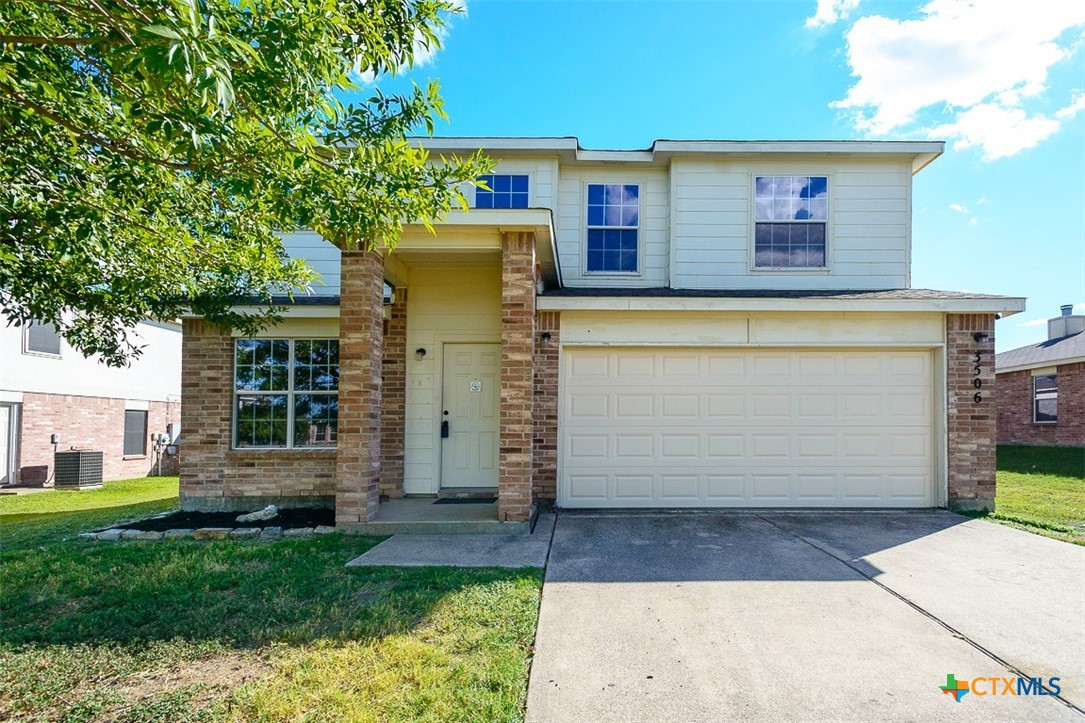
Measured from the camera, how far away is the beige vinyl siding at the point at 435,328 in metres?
7.79

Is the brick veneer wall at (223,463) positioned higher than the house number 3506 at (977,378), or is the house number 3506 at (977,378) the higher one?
the house number 3506 at (977,378)

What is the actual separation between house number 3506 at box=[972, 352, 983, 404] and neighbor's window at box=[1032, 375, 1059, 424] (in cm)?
1250

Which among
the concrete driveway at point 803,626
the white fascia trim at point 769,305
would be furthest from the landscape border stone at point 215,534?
the white fascia trim at point 769,305

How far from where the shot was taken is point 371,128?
4.27 m

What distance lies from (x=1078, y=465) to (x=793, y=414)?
10716mm

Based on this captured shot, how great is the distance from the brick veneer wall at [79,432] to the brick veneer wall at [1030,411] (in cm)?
2716

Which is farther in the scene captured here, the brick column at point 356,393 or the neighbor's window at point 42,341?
the neighbor's window at point 42,341

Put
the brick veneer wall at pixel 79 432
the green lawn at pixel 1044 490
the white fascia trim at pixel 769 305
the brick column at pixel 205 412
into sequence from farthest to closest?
A: 1. the brick veneer wall at pixel 79 432
2. the brick column at pixel 205 412
3. the white fascia trim at pixel 769 305
4. the green lawn at pixel 1044 490

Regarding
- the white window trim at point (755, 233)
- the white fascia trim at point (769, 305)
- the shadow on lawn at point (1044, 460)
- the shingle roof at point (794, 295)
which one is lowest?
the shadow on lawn at point (1044, 460)

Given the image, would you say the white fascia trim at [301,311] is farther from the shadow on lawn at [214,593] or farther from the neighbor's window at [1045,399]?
the neighbor's window at [1045,399]

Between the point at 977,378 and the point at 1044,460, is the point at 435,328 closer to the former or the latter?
the point at 977,378

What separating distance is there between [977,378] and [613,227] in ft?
18.5

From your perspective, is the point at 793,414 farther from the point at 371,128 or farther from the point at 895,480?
the point at 371,128

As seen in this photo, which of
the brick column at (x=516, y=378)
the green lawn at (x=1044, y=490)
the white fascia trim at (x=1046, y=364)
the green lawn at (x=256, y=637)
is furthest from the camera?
the white fascia trim at (x=1046, y=364)
